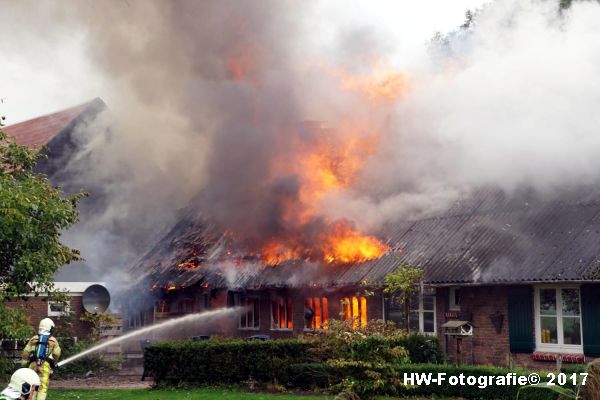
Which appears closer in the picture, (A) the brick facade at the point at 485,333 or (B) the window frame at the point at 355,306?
(A) the brick facade at the point at 485,333

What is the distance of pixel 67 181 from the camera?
40812mm

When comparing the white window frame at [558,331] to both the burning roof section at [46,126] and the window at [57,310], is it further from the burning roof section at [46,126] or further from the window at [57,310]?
the burning roof section at [46,126]

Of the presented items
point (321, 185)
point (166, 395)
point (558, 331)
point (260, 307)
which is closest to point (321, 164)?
point (321, 185)

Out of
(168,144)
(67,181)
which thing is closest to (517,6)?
(168,144)

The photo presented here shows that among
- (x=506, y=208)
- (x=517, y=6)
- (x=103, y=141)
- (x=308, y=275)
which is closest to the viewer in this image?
(x=506, y=208)

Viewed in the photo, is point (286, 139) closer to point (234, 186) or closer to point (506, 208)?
point (234, 186)

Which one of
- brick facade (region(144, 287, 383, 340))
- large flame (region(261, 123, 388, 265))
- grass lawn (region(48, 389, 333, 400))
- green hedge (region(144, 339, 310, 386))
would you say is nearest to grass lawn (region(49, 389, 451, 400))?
grass lawn (region(48, 389, 333, 400))

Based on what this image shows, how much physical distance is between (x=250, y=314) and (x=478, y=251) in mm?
10959

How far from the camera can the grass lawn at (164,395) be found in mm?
16891

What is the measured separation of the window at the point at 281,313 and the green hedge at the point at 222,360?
8198 mm

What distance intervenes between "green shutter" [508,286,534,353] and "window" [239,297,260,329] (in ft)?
36.8

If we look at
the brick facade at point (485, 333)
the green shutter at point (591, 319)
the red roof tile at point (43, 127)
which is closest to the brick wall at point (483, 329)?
the brick facade at point (485, 333)

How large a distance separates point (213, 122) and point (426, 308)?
34.4 ft

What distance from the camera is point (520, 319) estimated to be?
65.5ft
